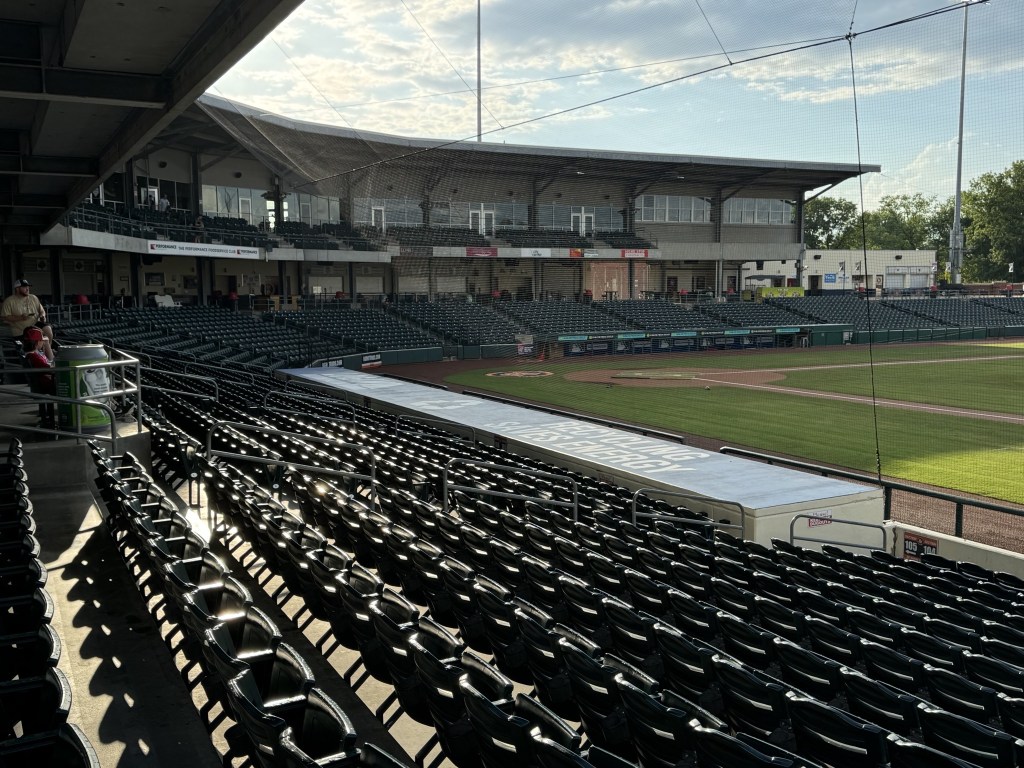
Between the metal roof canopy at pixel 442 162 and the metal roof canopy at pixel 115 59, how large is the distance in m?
7.98

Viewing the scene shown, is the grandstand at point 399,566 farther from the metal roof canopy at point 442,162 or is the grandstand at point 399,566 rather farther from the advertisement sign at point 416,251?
the advertisement sign at point 416,251

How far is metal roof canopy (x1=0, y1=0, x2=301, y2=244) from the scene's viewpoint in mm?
→ 6301

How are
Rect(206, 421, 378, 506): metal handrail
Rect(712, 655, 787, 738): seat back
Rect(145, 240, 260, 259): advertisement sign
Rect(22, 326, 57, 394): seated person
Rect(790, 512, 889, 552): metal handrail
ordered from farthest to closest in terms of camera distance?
Rect(145, 240, 260, 259): advertisement sign
Rect(790, 512, 889, 552): metal handrail
Rect(22, 326, 57, 394): seated person
Rect(206, 421, 378, 506): metal handrail
Rect(712, 655, 787, 738): seat back

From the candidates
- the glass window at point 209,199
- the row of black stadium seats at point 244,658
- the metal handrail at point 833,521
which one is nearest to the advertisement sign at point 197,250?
the glass window at point 209,199

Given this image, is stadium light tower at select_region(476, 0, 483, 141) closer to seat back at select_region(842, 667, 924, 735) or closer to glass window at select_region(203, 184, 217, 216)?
seat back at select_region(842, 667, 924, 735)

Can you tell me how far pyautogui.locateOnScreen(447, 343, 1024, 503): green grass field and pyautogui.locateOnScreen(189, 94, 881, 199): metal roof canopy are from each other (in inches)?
283

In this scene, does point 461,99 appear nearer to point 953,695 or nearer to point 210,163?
point 953,695

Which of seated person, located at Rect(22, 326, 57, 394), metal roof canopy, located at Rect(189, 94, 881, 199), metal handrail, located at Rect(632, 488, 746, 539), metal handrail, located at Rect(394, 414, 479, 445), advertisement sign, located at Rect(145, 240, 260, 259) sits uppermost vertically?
metal roof canopy, located at Rect(189, 94, 881, 199)

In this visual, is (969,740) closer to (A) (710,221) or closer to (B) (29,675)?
(B) (29,675)

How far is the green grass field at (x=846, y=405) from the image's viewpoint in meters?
19.7

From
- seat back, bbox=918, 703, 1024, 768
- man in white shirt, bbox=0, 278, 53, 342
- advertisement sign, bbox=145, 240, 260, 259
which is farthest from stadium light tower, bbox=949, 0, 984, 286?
advertisement sign, bbox=145, 240, 260, 259

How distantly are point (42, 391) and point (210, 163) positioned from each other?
115 ft

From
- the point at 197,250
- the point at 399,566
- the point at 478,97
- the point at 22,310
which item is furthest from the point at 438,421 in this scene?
the point at 197,250

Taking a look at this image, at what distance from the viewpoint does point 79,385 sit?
1044 cm
